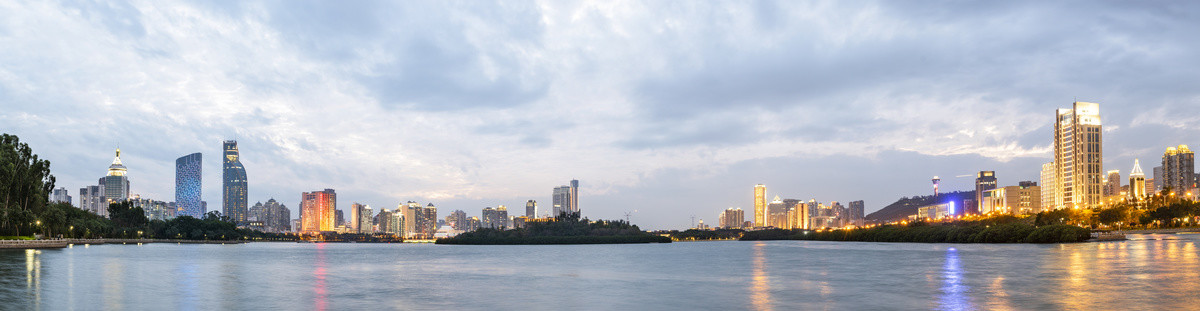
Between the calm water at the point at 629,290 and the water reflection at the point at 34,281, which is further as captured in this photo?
the water reflection at the point at 34,281

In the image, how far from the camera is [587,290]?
45.8 meters

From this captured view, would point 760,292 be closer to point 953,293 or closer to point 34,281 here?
point 953,293

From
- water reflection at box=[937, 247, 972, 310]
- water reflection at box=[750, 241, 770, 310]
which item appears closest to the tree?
water reflection at box=[750, 241, 770, 310]

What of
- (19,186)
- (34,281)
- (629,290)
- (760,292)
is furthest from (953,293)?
(19,186)

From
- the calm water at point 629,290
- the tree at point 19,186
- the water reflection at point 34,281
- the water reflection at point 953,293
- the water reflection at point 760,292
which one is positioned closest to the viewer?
the water reflection at point 953,293

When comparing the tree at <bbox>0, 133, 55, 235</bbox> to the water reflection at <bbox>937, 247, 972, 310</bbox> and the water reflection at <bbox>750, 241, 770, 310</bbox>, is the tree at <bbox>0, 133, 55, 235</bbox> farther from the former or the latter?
the water reflection at <bbox>937, 247, 972, 310</bbox>

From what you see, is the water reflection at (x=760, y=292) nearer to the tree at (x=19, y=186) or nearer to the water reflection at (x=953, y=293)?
the water reflection at (x=953, y=293)

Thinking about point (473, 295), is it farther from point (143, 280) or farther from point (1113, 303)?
point (1113, 303)

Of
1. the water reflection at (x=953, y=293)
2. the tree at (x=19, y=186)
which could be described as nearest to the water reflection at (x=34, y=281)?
the water reflection at (x=953, y=293)

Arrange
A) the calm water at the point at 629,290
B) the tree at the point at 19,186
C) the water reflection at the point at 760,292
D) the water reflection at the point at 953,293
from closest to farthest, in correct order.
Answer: the water reflection at the point at 953,293 < the calm water at the point at 629,290 < the water reflection at the point at 760,292 < the tree at the point at 19,186

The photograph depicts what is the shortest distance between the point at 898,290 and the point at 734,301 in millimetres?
11231

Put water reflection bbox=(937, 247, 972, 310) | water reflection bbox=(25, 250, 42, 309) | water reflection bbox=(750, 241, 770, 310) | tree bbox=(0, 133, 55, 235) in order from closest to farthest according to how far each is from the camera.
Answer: water reflection bbox=(937, 247, 972, 310) → water reflection bbox=(750, 241, 770, 310) → water reflection bbox=(25, 250, 42, 309) → tree bbox=(0, 133, 55, 235)

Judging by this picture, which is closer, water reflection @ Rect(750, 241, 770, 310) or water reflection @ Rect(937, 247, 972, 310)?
water reflection @ Rect(937, 247, 972, 310)

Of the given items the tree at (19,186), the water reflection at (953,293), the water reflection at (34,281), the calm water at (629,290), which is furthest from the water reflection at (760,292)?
the tree at (19,186)
